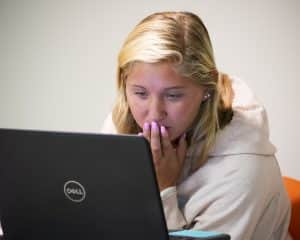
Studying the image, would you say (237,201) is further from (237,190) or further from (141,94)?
(141,94)

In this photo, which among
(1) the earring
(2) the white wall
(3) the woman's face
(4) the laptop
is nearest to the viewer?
(4) the laptop

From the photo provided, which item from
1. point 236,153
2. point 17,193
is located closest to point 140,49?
point 236,153

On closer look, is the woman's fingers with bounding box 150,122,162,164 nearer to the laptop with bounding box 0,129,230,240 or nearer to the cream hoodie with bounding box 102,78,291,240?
the cream hoodie with bounding box 102,78,291,240

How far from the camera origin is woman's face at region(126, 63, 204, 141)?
1172mm

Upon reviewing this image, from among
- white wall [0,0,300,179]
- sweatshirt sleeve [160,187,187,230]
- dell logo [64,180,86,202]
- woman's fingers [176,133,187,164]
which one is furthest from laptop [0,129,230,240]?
white wall [0,0,300,179]

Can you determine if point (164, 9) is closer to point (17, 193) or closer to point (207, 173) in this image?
point (207, 173)

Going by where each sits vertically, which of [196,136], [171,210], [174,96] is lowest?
[171,210]

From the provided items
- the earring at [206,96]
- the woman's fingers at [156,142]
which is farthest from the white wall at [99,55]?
the woman's fingers at [156,142]

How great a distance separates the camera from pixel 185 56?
119 cm

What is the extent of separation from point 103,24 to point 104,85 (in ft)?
0.74

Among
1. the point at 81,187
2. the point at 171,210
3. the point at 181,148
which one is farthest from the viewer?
the point at 181,148

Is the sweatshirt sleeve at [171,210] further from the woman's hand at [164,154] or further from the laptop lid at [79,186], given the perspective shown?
the laptop lid at [79,186]

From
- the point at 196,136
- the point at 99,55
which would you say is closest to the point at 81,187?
the point at 196,136

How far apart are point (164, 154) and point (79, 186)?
0.40 m
